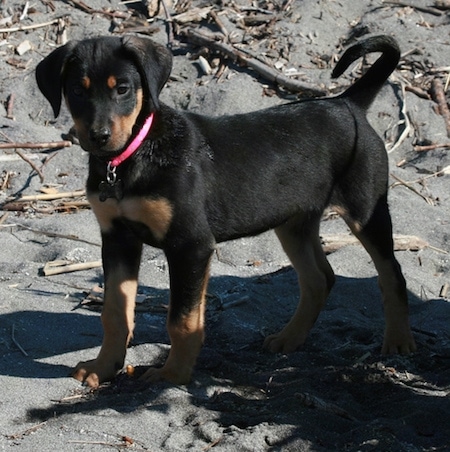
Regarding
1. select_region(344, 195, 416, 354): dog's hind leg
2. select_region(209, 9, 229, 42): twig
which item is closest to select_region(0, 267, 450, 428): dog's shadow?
select_region(344, 195, 416, 354): dog's hind leg

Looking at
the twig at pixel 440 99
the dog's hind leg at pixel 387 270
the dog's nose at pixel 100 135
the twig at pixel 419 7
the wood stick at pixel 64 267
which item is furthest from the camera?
the twig at pixel 419 7

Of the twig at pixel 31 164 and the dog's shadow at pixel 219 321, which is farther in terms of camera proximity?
the twig at pixel 31 164

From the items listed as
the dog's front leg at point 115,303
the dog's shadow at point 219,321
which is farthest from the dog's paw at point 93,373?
the dog's shadow at point 219,321

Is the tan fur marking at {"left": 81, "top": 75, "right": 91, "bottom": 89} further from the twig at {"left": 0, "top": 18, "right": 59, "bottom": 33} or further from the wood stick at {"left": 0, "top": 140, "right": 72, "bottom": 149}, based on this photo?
the twig at {"left": 0, "top": 18, "right": 59, "bottom": 33}

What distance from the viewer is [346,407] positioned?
502cm

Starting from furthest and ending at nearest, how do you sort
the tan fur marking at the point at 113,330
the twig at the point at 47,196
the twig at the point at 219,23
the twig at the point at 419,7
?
1. the twig at the point at 419,7
2. the twig at the point at 219,23
3. the twig at the point at 47,196
4. the tan fur marking at the point at 113,330

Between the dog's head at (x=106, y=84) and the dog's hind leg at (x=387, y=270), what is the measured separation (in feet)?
5.53

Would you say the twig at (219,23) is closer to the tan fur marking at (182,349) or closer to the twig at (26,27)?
the twig at (26,27)

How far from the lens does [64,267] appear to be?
705 cm

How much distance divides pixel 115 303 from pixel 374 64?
230cm

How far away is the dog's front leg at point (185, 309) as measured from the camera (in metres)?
5.24

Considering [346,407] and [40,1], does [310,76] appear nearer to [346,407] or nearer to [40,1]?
[40,1]

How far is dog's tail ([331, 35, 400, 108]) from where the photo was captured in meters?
6.12

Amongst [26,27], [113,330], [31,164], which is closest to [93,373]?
[113,330]
